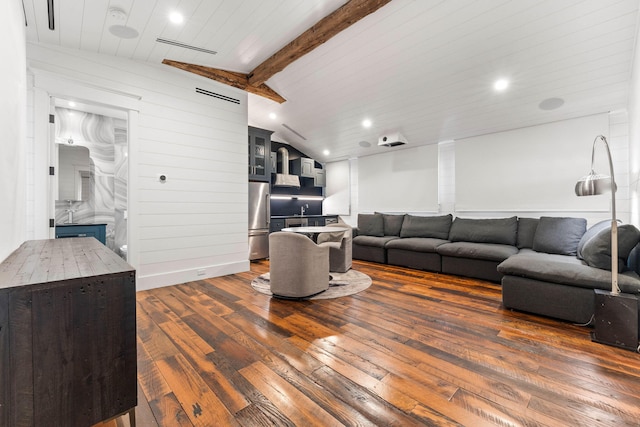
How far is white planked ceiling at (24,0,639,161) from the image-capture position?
2.79 m

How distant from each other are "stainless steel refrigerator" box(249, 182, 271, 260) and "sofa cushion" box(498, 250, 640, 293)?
13.9ft

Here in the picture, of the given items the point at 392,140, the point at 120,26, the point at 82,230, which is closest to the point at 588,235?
the point at 392,140

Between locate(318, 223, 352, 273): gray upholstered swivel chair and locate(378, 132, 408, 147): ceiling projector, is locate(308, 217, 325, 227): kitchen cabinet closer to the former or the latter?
locate(318, 223, 352, 273): gray upholstered swivel chair

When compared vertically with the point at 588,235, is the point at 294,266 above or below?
below

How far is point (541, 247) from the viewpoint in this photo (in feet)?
13.0

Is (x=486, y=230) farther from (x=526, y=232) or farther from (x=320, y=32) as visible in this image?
(x=320, y=32)

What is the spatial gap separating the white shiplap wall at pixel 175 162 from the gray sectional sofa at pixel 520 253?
2.72 metres

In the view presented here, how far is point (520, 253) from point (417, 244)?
148 centimetres

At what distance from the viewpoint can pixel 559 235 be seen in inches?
151

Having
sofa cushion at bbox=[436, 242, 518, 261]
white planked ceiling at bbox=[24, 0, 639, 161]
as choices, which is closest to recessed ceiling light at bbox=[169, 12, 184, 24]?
white planked ceiling at bbox=[24, 0, 639, 161]

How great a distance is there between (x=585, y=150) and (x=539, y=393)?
4.16 meters

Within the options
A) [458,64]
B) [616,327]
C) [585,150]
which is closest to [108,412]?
[616,327]

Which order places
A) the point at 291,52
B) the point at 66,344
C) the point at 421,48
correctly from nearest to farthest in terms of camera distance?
the point at 66,344 < the point at 421,48 < the point at 291,52

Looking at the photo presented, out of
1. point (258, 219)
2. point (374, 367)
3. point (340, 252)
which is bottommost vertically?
point (374, 367)
